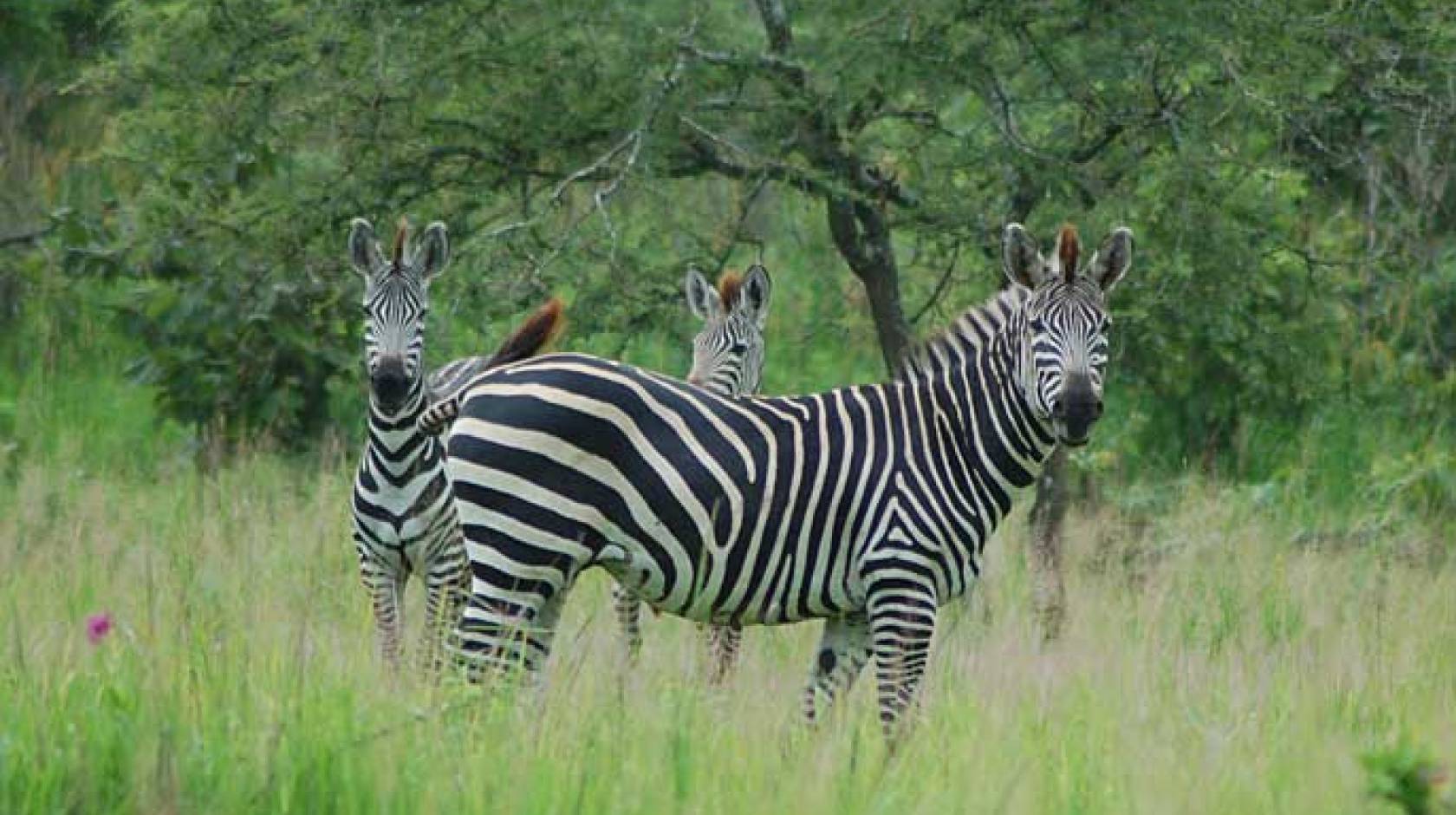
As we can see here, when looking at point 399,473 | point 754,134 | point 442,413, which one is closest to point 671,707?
point 442,413

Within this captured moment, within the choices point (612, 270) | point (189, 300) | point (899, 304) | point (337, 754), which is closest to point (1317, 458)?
point (899, 304)

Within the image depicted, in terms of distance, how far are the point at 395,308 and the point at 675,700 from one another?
2974 mm

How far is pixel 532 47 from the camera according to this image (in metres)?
9.31

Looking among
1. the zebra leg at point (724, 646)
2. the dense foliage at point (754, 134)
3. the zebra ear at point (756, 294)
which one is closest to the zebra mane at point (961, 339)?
the zebra leg at point (724, 646)

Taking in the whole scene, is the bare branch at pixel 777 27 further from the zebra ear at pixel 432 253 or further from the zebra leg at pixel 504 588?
the zebra leg at pixel 504 588

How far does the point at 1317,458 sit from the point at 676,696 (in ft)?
27.8

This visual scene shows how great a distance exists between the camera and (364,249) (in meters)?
8.61

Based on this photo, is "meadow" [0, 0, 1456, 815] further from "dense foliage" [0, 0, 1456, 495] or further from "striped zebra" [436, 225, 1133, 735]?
"striped zebra" [436, 225, 1133, 735]

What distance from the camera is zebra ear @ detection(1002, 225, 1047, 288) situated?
24.9 ft

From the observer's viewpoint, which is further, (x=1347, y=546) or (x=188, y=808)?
(x=1347, y=546)

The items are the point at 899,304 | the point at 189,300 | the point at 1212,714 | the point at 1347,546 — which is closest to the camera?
the point at 1212,714

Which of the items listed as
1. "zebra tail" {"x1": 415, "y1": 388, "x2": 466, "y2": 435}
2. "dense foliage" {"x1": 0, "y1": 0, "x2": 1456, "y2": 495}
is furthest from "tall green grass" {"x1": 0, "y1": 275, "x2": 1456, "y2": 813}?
"dense foliage" {"x1": 0, "y1": 0, "x2": 1456, "y2": 495}

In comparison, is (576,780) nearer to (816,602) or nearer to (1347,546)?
(816,602)

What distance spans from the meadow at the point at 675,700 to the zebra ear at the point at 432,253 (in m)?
1.32
